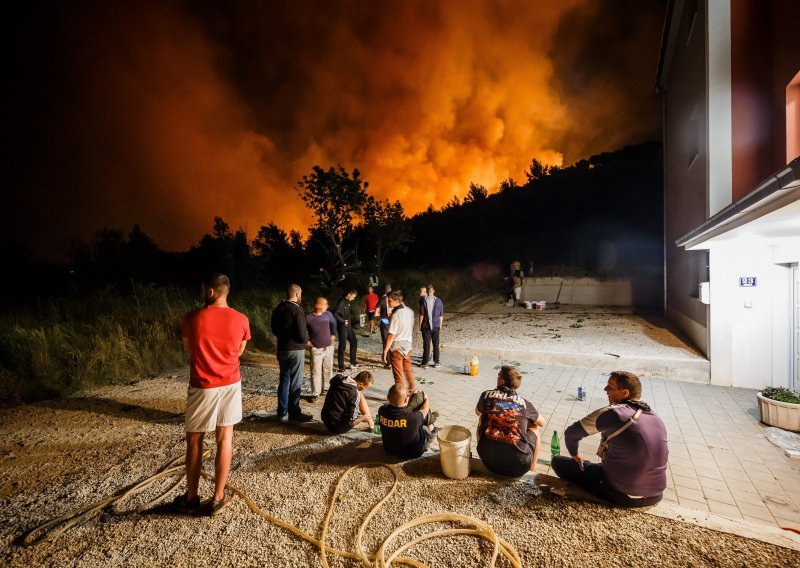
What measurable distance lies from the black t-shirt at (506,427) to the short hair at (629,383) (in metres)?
0.81

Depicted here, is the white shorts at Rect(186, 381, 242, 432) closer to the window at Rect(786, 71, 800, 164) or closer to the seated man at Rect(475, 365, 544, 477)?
the seated man at Rect(475, 365, 544, 477)

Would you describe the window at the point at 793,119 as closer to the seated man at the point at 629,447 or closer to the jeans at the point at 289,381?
the seated man at the point at 629,447

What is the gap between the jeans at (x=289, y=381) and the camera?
5.06 meters

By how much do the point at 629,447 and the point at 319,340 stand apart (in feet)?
14.9

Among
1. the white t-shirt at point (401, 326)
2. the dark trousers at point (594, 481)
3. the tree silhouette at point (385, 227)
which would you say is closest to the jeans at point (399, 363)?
the white t-shirt at point (401, 326)

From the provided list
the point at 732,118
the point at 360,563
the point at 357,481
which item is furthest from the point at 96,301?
the point at 732,118

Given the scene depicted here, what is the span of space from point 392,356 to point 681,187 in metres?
10.5

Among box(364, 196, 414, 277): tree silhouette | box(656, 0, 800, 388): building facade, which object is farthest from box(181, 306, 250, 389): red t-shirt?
box(364, 196, 414, 277): tree silhouette

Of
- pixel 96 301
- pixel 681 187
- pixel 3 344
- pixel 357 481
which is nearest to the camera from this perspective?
pixel 357 481

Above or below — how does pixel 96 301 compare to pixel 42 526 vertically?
above

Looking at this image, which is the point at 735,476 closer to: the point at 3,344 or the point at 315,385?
the point at 315,385

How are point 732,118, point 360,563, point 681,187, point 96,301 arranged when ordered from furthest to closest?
point 96,301, point 681,187, point 732,118, point 360,563

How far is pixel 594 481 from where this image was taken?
311 cm

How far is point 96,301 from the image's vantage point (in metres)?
11.8
